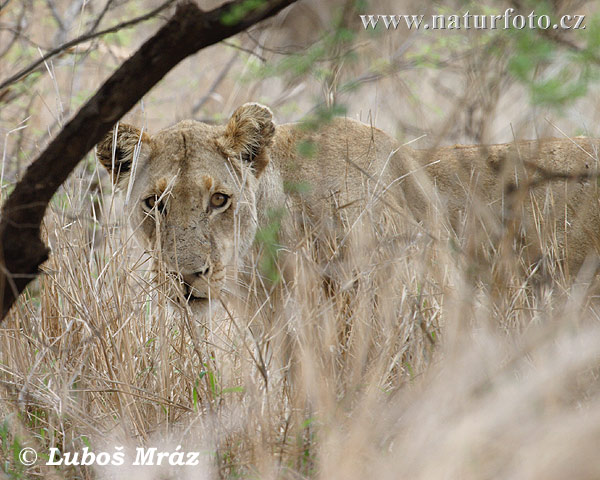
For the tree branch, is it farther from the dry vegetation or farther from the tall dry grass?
the tall dry grass

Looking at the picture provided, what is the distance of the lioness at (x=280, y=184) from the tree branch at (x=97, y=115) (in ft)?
4.06

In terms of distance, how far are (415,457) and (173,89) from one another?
8555 mm

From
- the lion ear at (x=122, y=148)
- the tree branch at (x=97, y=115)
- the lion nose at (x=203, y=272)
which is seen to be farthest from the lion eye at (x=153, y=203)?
the tree branch at (x=97, y=115)

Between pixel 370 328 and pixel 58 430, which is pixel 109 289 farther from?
pixel 370 328

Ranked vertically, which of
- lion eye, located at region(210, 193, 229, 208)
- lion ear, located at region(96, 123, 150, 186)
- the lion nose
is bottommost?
the lion nose

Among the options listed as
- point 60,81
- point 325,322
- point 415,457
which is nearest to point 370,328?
point 325,322

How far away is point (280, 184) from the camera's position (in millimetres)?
4113

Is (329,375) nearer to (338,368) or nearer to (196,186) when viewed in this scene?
(338,368)

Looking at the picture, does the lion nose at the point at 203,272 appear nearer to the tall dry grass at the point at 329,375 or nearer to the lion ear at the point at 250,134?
the tall dry grass at the point at 329,375

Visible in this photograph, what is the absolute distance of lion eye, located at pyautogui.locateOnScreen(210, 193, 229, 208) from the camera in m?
3.77

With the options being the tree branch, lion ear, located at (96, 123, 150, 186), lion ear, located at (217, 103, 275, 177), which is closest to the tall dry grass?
lion ear, located at (96, 123, 150, 186)

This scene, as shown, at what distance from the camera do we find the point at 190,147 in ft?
12.8

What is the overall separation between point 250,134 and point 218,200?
409 millimetres

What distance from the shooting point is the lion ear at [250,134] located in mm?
3904
